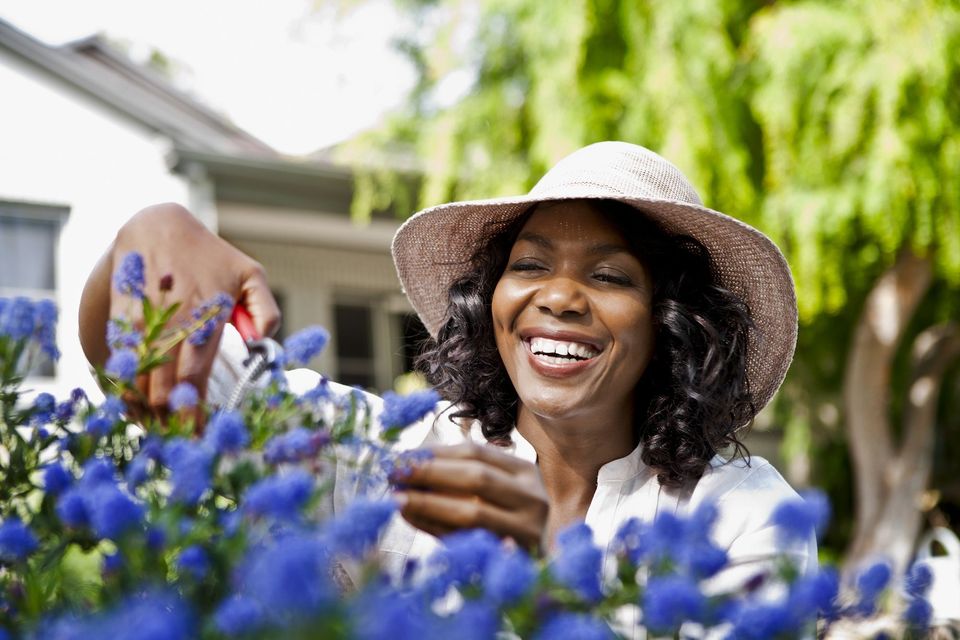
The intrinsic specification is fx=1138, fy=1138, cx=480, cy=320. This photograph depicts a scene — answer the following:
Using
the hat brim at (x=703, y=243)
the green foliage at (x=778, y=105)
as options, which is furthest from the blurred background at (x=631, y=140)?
the hat brim at (x=703, y=243)

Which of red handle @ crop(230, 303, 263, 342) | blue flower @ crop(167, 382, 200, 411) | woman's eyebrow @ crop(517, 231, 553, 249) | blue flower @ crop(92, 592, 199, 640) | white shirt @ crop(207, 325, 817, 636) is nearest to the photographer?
blue flower @ crop(92, 592, 199, 640)

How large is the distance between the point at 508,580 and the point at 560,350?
4.08 feet

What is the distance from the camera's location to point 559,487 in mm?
2164

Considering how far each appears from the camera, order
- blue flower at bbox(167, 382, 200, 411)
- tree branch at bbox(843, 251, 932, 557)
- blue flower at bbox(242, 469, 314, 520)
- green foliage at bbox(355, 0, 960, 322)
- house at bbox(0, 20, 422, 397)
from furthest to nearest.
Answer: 1. house at bbox(0, 20, 422, 397)
2. tree branch at bbox(843, 251, 932, 557)
3. green foliage at bbox(355, 0, 960, 322)
4. blue flower at bbox(167, 382, 200, 411)
5. blue flower at bbox(242, 469, 314, 520)

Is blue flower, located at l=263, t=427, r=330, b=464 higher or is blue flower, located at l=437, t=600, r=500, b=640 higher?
blue flower, located at l=263, t=427, r=330, b=464

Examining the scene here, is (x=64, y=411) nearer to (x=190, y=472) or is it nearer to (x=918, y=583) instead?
(x=190, y=472)

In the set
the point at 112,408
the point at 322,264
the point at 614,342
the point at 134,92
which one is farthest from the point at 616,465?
the point at 322,264

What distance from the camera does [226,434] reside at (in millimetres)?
992

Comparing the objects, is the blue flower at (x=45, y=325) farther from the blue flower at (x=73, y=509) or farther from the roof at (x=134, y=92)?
the roof at (x=134, y=92)

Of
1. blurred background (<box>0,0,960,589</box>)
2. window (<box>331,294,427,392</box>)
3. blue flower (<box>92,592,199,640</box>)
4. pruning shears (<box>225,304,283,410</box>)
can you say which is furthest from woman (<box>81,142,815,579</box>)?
window (<box>331,294,427,392</box>)

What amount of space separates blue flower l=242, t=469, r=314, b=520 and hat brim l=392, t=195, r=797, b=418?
1276 millimetres

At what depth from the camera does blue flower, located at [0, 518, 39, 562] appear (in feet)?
3.05

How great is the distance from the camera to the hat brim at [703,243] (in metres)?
2.16

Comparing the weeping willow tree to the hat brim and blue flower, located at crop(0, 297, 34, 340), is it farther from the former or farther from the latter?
blue flower, located at crop(0, 297, 34, 340)
